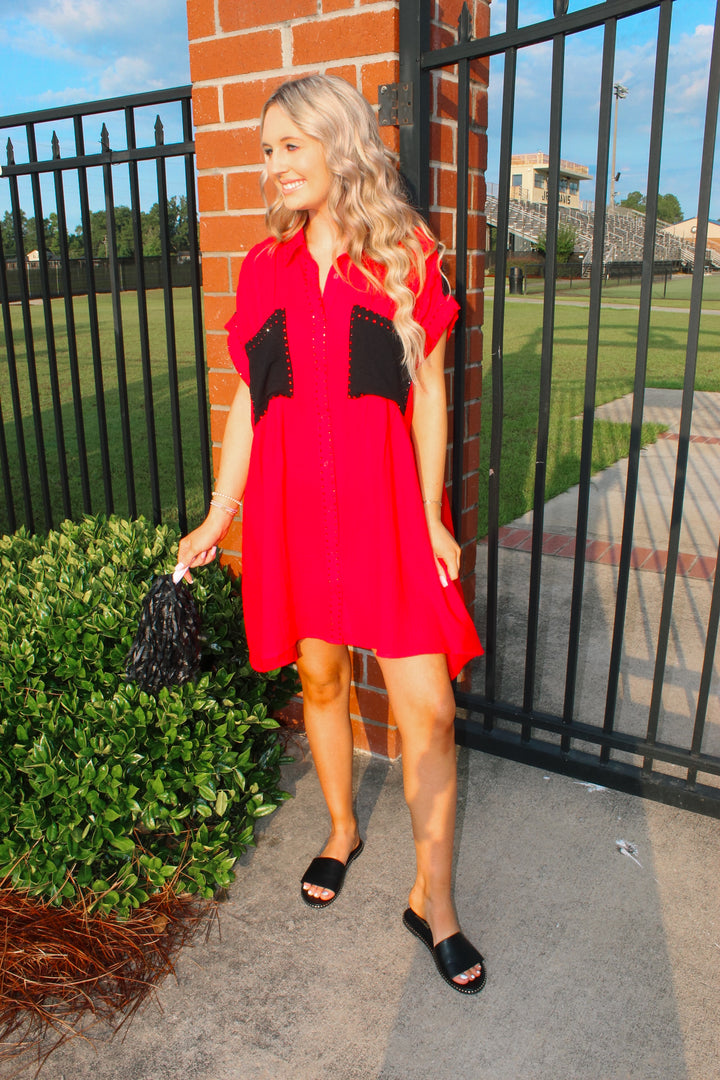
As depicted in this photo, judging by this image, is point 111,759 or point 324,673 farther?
point 324,673

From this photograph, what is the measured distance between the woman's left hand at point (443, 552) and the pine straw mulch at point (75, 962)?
1.09m

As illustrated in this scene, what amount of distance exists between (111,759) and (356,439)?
1.01 meters

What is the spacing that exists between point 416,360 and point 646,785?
1.59 metres

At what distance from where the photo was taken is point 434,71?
250 centimetres

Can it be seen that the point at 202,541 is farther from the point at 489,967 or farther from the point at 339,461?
the point at 489,967

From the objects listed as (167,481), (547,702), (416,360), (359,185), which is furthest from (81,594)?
(167,481)

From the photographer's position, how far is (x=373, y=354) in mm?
1942

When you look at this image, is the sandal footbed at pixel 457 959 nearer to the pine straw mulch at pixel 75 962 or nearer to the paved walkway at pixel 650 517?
the pine straw mulch at pixel 75 962

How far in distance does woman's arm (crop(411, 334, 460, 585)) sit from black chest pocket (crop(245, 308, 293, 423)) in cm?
32

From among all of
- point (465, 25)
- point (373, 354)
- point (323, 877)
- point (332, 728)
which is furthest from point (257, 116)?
point (323, 877)

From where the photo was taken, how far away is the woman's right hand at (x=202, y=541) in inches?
87.4

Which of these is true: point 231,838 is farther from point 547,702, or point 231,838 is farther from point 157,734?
point 547,702

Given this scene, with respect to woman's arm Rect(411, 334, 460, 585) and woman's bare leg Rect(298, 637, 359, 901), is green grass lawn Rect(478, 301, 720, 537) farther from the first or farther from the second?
woman's arm Rect(411, 334, 460, 585)

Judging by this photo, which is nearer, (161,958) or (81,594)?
(161,958)
